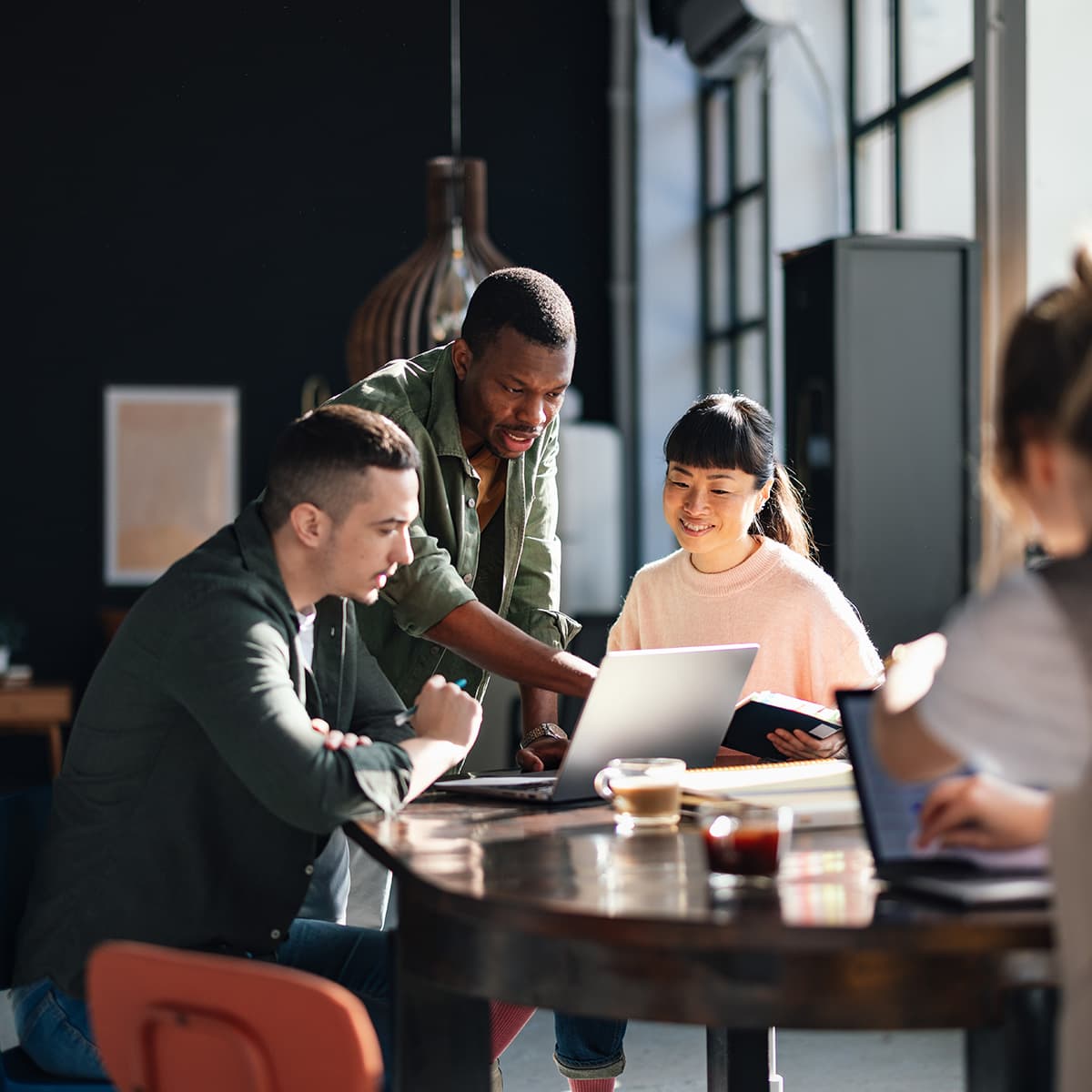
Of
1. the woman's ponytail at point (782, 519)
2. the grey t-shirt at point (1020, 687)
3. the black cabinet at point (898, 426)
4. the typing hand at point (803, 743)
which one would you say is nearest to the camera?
the grey t-shirt at point (1020, 687)

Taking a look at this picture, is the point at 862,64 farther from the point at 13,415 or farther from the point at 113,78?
the point at 13,415

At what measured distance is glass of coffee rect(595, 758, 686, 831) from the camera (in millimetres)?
1781

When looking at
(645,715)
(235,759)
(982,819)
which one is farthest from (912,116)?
(982,819)

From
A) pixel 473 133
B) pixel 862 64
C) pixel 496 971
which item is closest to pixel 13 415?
pixel 473 133

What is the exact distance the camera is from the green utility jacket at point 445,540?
102 inches

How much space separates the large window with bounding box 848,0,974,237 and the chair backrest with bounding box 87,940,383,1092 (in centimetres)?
465

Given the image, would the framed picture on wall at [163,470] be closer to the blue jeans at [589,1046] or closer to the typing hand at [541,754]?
the blue jeans at [589,1046]

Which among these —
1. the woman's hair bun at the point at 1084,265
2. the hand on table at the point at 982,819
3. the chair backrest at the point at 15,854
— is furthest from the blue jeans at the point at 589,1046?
the woman's hair bun at the point at 1084,265

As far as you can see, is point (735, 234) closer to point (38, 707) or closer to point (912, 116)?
point (912, 116)

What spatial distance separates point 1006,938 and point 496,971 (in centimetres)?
45

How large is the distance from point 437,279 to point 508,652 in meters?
4.49

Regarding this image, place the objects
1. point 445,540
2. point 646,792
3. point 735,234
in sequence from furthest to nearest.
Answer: point 735,234 → point 445,540 → point 646,792

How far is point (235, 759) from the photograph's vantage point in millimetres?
1815

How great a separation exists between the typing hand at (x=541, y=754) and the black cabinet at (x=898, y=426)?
2.80 metres
